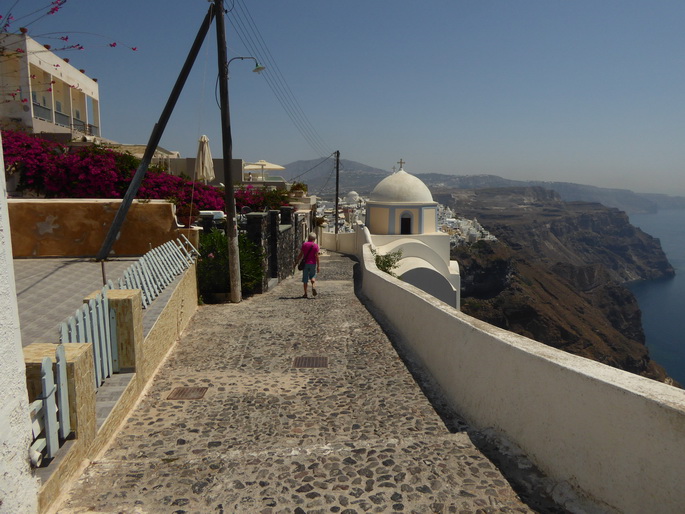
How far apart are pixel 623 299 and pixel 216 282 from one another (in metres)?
106

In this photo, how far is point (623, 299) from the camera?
9944cm

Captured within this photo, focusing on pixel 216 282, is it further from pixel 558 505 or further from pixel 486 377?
pixel 558 505

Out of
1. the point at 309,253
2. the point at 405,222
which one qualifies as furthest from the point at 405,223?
the point at 309,253

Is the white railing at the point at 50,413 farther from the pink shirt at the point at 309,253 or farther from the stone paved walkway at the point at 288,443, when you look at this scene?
the pink shirt at the point at 309,253

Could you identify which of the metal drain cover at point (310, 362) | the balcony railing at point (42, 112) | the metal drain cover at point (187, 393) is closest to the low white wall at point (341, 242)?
the balcony railing at point (42, 112)

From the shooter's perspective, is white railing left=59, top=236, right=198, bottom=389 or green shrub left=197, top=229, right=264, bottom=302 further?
green shrub left=197, top=229, right=264, bottom=302

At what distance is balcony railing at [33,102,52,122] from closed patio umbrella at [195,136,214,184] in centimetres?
1091

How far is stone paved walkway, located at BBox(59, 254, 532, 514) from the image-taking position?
10.9 ft

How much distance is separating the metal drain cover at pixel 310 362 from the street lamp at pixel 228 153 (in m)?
4.53

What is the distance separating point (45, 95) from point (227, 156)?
16.6 meters

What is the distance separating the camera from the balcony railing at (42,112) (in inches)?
827

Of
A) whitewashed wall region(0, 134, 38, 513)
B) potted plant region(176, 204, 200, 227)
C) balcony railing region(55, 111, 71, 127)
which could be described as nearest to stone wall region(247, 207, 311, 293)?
potted plant region(176, 204, 200, 227)

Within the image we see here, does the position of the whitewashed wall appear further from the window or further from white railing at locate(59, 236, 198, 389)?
the window

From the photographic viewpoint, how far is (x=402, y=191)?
26.5 metres
